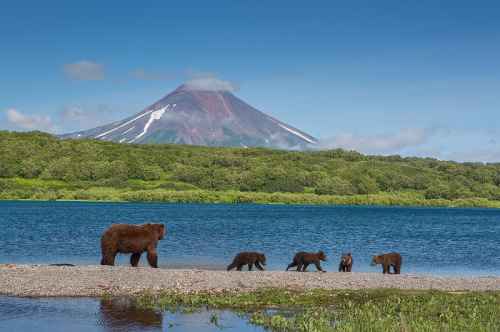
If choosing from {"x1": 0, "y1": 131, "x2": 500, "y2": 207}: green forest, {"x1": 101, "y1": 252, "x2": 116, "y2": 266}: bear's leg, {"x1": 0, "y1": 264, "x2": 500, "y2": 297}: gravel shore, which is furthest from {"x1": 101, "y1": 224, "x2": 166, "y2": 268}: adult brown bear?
{"x1": 0, "y1": 131, "x2": 500, "y2": 207}: green forest

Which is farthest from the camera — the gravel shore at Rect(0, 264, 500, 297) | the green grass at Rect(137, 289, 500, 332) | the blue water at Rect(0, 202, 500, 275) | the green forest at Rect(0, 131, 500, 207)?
the green forest at Rect(0, 131, 500, 207)

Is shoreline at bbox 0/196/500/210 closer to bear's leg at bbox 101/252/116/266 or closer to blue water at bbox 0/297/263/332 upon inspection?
bear's leg at bbox 101/252/116/266

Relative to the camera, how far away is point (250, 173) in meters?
192

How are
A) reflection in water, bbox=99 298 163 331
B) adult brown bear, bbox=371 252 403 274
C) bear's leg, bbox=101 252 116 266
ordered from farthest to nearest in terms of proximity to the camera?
adult brown bear, bbox=371 252 403 274 → bear's leg, bbox=101 252 116 266 → reflection in water, bbox=99 298 163 331

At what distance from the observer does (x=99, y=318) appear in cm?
1778

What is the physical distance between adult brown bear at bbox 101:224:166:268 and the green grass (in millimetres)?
6069

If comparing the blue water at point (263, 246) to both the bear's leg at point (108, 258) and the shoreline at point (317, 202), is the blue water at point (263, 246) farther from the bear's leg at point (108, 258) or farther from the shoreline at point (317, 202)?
the shoreline at point (317, 202)

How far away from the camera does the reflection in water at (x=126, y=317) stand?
16.9 m

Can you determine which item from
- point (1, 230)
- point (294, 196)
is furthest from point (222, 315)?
point (294, 196)

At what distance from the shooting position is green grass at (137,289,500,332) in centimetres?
1622

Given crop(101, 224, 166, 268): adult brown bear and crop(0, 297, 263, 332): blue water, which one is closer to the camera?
crop(0, 297, 263, 332): blue water

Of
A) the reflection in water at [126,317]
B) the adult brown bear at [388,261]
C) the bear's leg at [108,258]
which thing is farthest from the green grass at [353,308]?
the adult brown bear at [388,261]

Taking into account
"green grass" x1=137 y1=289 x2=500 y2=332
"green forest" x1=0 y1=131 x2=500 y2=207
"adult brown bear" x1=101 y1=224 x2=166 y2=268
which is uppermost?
"green forest" x1=0 y1=131 x2=500 y2=207

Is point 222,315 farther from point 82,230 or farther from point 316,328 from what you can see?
point 82,230
